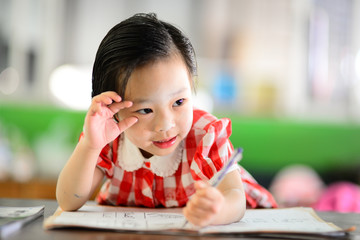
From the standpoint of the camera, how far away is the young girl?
74 centimetres

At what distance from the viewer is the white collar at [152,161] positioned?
94 cm

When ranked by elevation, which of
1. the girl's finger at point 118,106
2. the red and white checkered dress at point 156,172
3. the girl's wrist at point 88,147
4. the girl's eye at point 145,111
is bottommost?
the red and white checkered dress at point 156,172

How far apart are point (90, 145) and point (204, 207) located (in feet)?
0.93

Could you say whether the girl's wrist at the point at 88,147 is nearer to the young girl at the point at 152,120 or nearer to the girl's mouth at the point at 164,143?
the young girl at the point at 152,120

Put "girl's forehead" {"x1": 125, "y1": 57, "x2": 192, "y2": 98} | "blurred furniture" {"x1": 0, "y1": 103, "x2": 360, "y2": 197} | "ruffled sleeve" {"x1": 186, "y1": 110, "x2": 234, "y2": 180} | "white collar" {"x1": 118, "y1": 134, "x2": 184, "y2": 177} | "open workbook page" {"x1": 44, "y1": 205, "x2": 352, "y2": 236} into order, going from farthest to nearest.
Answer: "blurred furniture" {"x1": 0, "y1": 103, "x2": 360, "y2": 197} < "white collar" {"x1": 118, "y1": 134, "x2": 184, "y2": 177} < "ruffled sleeve" {"x1": 186, "y1": 110, "x2": 234, "y2": 180} < "girl's forehead" {"x1": 125, "y1": 57, "x2": 192, "y2": 98} < "open workbook page" {"x1": 44, "y1": 205, "x2": 352, "y2": 236}

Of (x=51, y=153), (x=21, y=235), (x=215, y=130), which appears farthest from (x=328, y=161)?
(x=21, y=235)

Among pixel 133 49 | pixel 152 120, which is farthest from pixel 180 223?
pixel 133 49

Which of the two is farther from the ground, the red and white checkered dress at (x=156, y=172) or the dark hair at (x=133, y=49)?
the dark hair at (x=133, y=49)

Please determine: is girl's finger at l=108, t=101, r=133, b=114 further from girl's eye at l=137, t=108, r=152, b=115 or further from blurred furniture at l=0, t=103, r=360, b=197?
blurred furniture at l=0, t=103, r=360, b=197

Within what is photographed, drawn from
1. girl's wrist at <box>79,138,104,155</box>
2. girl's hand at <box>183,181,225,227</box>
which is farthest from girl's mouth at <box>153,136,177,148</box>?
girl's hand at <box>183,181,225,227</box>

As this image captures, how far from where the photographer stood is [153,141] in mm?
807

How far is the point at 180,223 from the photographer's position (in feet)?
2.16

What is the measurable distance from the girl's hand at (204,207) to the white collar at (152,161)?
1.10 feet

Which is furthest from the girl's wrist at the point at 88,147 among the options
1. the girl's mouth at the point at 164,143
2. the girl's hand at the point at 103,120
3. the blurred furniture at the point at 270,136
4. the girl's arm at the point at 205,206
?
the blurred furniture at the point at 270,136
